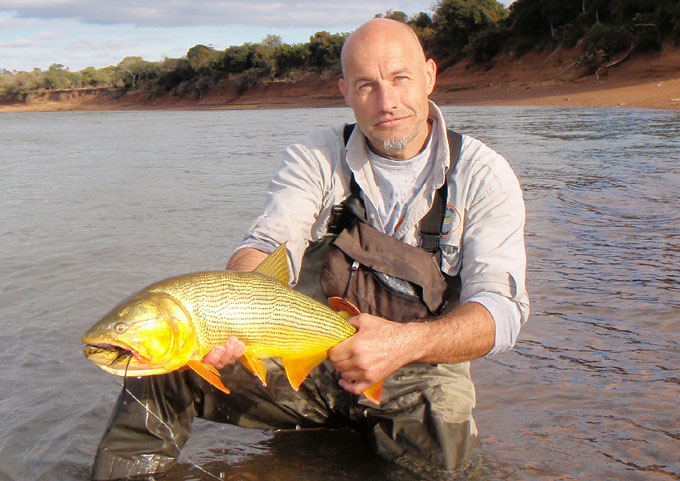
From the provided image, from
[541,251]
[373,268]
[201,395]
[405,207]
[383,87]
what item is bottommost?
[541,251]

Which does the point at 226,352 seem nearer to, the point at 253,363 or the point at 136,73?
the point at 253,363

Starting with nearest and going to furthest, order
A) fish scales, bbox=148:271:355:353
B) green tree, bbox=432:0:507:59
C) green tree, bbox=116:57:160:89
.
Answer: fish scales, bbox=148:271:355:353 < green tree, bbox=432:0:507:59 < green tree, bbox=116:57:160:89

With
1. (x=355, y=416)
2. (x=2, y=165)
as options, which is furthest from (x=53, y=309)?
(x=2, y=165)

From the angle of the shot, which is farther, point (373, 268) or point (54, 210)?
point (54, 210)

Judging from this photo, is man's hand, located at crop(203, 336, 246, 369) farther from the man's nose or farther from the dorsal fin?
the man's nose

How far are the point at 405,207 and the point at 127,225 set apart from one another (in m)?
6.69

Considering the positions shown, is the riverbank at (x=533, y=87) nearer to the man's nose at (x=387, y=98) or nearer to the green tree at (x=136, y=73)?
the green tree at (x=136, y=73)

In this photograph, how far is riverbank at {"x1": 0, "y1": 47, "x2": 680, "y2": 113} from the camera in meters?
29.9

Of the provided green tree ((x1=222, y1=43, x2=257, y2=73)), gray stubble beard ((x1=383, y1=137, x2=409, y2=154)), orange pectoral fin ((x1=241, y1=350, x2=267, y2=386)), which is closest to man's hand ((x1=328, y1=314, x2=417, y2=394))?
orange pectoral fin ((x1=241, y1=350, x2=267, y2=386))

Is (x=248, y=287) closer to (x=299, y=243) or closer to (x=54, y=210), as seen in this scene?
(x=299, y=243)

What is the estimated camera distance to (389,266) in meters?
3.18

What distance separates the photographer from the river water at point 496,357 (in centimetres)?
338

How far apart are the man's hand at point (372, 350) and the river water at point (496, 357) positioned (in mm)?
674

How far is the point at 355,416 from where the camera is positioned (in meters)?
Answer: 3.28
